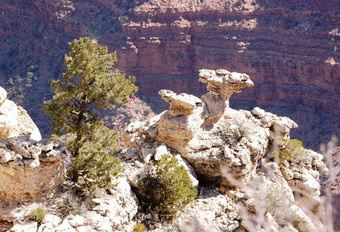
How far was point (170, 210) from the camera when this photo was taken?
1411 cm

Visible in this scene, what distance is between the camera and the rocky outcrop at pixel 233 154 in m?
14.8

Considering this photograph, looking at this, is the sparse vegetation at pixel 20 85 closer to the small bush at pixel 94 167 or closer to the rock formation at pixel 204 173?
the rock formation at pixel 204 173

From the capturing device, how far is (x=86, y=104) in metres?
14.4

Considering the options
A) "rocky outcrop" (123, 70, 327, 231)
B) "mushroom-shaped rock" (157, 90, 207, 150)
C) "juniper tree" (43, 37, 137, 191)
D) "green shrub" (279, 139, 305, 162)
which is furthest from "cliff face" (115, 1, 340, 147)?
"juniper tree" (43, 37, 137, 191)

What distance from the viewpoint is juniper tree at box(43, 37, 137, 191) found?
1366cm

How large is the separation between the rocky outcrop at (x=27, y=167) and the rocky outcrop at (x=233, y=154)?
10.7 ft

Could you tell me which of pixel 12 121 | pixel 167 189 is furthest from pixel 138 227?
pixel 12 121

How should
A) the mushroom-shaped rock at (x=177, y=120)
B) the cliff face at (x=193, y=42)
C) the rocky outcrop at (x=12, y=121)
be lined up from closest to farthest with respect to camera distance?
the rocky outcrop at (x=12, y=121) < the mushroom-shaped rock at (x=177, y=120) < the cliff face at (x=193, y=42)

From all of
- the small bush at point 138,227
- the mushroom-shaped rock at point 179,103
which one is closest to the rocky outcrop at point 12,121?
the small bush at point 138,227

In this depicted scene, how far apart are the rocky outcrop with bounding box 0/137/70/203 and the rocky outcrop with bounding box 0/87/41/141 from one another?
138cm

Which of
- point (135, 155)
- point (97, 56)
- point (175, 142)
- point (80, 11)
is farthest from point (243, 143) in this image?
point (80, 11)

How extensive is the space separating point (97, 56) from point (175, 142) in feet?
15.6

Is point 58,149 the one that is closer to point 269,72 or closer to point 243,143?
point 243,143

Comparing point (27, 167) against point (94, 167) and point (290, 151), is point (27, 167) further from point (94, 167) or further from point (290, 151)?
point (290, 151)
